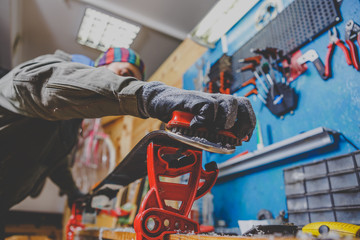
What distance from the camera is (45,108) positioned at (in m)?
0.72

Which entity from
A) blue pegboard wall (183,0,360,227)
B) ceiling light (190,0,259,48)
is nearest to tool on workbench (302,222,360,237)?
blue pegboard wall (183,0,360,227)

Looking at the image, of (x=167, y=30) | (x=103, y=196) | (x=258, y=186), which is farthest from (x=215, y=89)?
(x=167, y=30)

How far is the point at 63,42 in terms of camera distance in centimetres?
252

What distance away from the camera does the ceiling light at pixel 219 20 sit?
4.42ft

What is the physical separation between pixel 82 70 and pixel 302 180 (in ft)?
2.55

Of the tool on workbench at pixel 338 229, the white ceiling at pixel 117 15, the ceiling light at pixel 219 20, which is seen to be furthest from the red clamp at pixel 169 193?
the white ceiling at pixel 117 15

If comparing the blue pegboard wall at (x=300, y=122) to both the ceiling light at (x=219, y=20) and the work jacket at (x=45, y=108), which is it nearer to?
the ceiling light at (x=219, y=20)

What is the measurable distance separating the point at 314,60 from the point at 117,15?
1787mm

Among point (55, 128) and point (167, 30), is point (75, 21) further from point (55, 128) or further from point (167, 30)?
point (55, 128)

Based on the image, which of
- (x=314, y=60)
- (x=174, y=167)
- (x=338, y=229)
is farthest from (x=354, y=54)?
(x=174, y=167)

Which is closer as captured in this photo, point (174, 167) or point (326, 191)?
point (174, 167)

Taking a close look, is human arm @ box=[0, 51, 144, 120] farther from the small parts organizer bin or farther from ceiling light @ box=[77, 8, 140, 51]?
ceiling light @ box=[77, 8, 140, 51]

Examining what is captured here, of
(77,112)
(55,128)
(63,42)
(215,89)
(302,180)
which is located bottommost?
(302,180)

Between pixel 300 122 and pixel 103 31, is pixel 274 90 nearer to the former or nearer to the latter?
pixel 300 122
